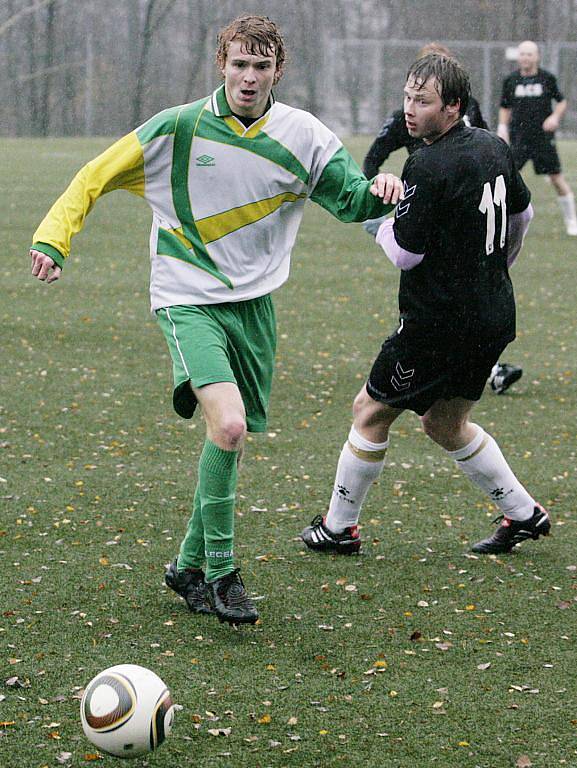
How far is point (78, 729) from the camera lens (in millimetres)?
3566

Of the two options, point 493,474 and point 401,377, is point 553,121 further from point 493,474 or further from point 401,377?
point 401,377

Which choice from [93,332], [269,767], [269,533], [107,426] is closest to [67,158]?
[93,332]

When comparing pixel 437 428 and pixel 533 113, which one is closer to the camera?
pixel 437 428

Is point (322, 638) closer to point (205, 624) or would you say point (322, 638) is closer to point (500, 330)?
point (205, 624)

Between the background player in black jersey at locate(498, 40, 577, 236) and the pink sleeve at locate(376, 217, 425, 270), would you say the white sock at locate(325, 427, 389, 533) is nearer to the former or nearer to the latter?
the pink sleeve at locate(376, 217, 425, 270)

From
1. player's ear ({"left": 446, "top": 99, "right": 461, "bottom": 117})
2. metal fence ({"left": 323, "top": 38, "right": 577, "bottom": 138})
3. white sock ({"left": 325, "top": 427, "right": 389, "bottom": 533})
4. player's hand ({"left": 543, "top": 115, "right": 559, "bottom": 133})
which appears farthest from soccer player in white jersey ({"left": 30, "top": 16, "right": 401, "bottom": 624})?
metal fence ({"left": 323, "top": 38, "right": 577, "bottom": 138})

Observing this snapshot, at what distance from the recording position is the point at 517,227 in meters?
4.80

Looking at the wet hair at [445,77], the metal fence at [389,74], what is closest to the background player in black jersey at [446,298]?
the wet hair at [445,77]

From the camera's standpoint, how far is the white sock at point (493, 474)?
5176 millimetres

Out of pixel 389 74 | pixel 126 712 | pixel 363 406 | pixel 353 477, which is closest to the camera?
pixel 126 712

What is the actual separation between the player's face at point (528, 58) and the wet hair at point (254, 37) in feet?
37.3

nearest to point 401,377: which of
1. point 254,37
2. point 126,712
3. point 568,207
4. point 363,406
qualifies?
point 363,406

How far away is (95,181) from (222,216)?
46 centimetres

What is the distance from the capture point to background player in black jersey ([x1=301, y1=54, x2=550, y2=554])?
446cm
